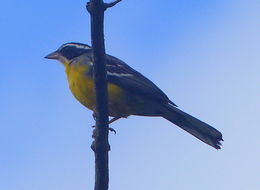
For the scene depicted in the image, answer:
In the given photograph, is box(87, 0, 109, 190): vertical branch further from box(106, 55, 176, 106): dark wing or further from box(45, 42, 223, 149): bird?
box(106, 55, 176, 106): dark wing

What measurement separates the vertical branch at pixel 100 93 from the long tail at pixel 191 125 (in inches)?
104

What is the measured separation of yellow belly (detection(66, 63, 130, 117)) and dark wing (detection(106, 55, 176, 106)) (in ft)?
0.46

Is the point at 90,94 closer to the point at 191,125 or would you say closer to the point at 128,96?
the point at 128,96

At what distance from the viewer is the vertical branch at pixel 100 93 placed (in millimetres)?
5211

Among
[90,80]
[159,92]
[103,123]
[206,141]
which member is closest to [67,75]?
[90,80]

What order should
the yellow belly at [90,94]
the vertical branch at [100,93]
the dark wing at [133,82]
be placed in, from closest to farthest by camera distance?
1. the vertical branch at [100,93]
2. the yellow belly at [90,94]
3. the dark wing at [133,82]

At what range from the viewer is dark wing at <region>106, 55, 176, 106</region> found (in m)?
8.90

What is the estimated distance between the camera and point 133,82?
9.03 meters

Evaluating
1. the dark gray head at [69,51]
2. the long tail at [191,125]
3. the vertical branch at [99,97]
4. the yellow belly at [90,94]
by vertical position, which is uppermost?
the dark gray head at [69,51]

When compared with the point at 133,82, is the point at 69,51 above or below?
above

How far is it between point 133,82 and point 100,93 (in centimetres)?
348

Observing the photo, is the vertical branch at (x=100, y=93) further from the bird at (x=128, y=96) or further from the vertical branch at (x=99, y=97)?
the bird at (x=128, y=96)

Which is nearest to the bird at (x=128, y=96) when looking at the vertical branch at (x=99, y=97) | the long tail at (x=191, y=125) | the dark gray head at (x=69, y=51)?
the long tail at (x=191, y=125)

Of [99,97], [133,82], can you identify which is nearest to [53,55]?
[133,82]
